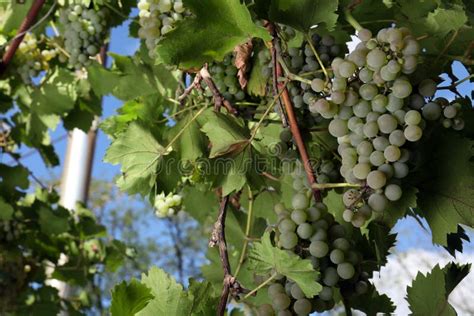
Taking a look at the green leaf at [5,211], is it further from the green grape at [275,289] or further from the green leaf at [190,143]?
the green grape at [275,289]

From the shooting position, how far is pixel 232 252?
0.94 m

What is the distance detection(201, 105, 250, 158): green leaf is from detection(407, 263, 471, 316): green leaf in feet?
0.69

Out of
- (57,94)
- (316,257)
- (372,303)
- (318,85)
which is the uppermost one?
(318,85)

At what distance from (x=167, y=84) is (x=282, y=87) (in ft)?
1.43

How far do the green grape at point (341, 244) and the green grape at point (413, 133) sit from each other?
105 mm

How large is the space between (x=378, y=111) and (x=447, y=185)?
105mm

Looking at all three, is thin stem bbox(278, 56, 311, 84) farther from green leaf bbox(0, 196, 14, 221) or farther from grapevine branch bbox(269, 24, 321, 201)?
green leaf bbox(0, 196, 14, 221)

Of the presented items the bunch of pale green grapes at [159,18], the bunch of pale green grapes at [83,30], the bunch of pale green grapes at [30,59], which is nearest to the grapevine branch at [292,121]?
the bunch of pale green grapes at [159,18]

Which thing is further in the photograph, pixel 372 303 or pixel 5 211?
pixel 5 211

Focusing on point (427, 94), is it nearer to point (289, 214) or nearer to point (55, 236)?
point (289, 214)

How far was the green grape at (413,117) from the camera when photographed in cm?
49

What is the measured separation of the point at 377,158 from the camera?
0.51 m

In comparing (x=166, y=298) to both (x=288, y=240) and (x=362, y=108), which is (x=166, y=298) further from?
(x=362, y=108)

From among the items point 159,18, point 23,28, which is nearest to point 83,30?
point 23,28
